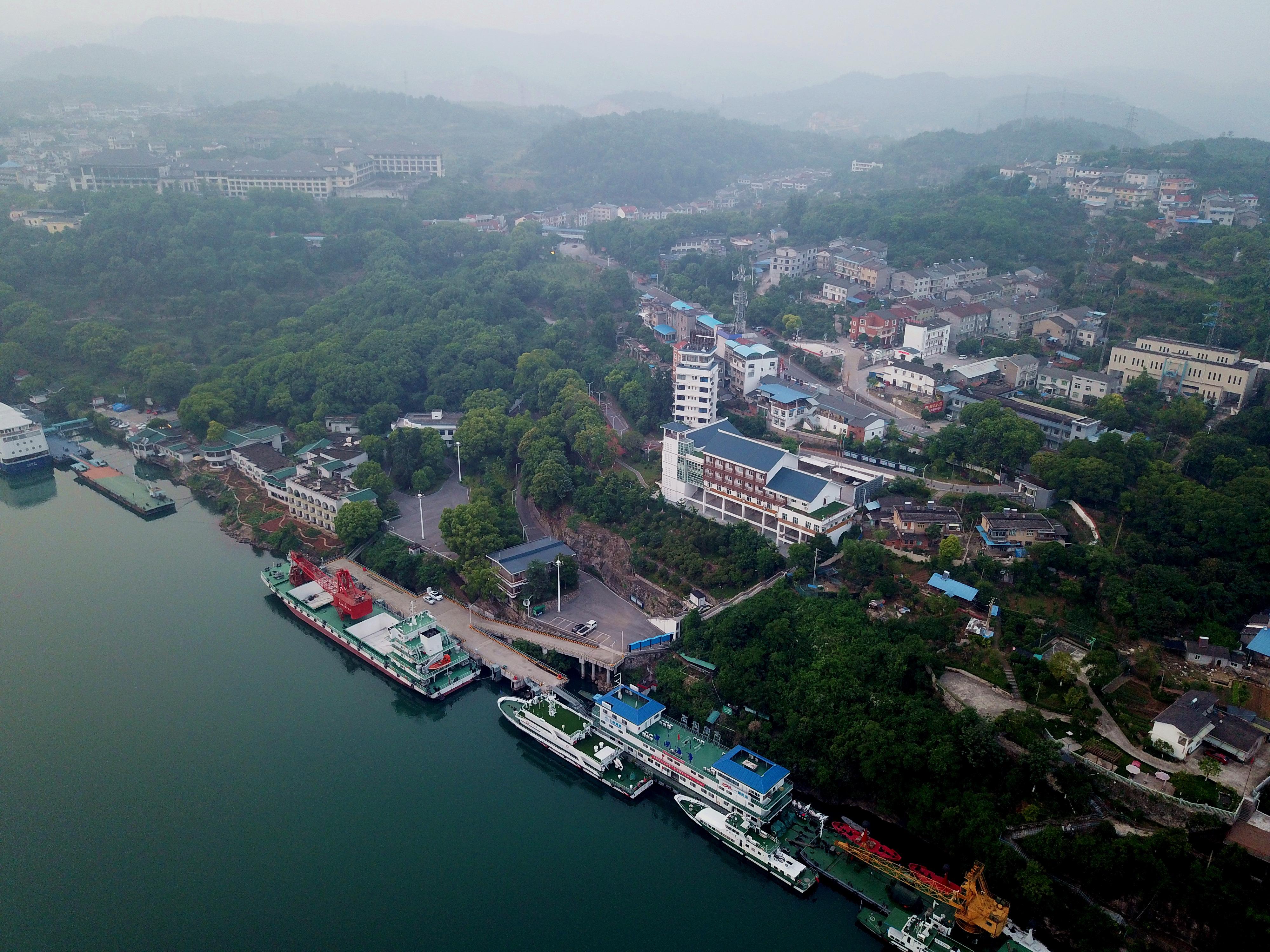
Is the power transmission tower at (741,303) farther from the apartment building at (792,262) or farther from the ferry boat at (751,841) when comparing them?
the ferry boat at (751,841)

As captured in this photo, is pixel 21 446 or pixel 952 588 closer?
pixel 952 588

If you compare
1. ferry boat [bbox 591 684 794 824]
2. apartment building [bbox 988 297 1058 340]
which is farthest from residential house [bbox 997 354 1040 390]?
ferry boat [bbox 591 684 794 824]

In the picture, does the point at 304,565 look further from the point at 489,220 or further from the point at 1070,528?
the point at 489,220

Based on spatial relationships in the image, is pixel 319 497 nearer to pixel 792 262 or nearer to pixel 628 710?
pixel 628 710

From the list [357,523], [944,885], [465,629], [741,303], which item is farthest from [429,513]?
[944,885]

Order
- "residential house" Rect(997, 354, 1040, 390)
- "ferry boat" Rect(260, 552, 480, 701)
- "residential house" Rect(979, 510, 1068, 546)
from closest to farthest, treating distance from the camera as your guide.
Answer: "residential house" Rect(979, 510, 1068, 546), "ferry boat" Rect(260, 552, 480, 701), "residential house" Rect(997, 354, 1040, 390)

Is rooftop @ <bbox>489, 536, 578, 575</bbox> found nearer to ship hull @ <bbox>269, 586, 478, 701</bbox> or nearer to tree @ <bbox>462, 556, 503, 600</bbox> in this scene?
tree @ <bbox>462, 556, 503, 600</bbox>

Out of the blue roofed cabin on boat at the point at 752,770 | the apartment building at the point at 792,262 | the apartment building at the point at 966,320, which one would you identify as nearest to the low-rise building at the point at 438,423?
the blue roofed cabin on boat at the point at 752,770
